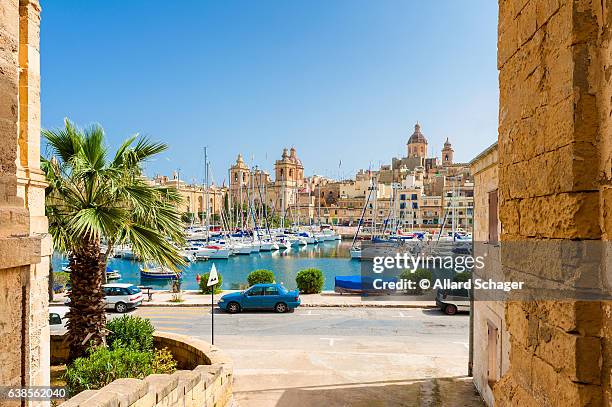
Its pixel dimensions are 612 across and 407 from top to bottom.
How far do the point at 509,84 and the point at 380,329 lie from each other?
11.6 m

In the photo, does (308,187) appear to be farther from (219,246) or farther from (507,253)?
(507,253)

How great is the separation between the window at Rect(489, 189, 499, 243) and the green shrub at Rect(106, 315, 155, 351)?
5.86 meters

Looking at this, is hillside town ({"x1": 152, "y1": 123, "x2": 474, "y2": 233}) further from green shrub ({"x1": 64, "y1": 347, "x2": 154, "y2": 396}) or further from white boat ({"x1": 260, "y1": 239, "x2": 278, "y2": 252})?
green shrub ({"x1": 64, "y1": 347, "x2": 154, "y2": 396})

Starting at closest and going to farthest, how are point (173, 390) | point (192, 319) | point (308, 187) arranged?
point (173, 390) < point (192, 319) < point (308, 187)

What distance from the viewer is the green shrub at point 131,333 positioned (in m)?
7.71

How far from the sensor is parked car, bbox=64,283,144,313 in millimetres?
16219

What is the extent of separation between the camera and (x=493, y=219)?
727cm

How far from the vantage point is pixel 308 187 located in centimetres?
11306

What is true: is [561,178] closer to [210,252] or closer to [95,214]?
[95,214]

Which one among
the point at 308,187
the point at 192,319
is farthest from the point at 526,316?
the point at 308,187

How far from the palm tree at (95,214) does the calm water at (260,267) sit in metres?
22.2

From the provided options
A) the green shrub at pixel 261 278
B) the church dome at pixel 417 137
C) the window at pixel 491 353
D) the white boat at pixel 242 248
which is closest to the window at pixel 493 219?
the window at pixel 491 353

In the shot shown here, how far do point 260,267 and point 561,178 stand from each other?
40.0 metres

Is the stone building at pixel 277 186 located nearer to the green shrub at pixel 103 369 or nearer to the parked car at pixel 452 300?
the parked car at pixel 452 300
